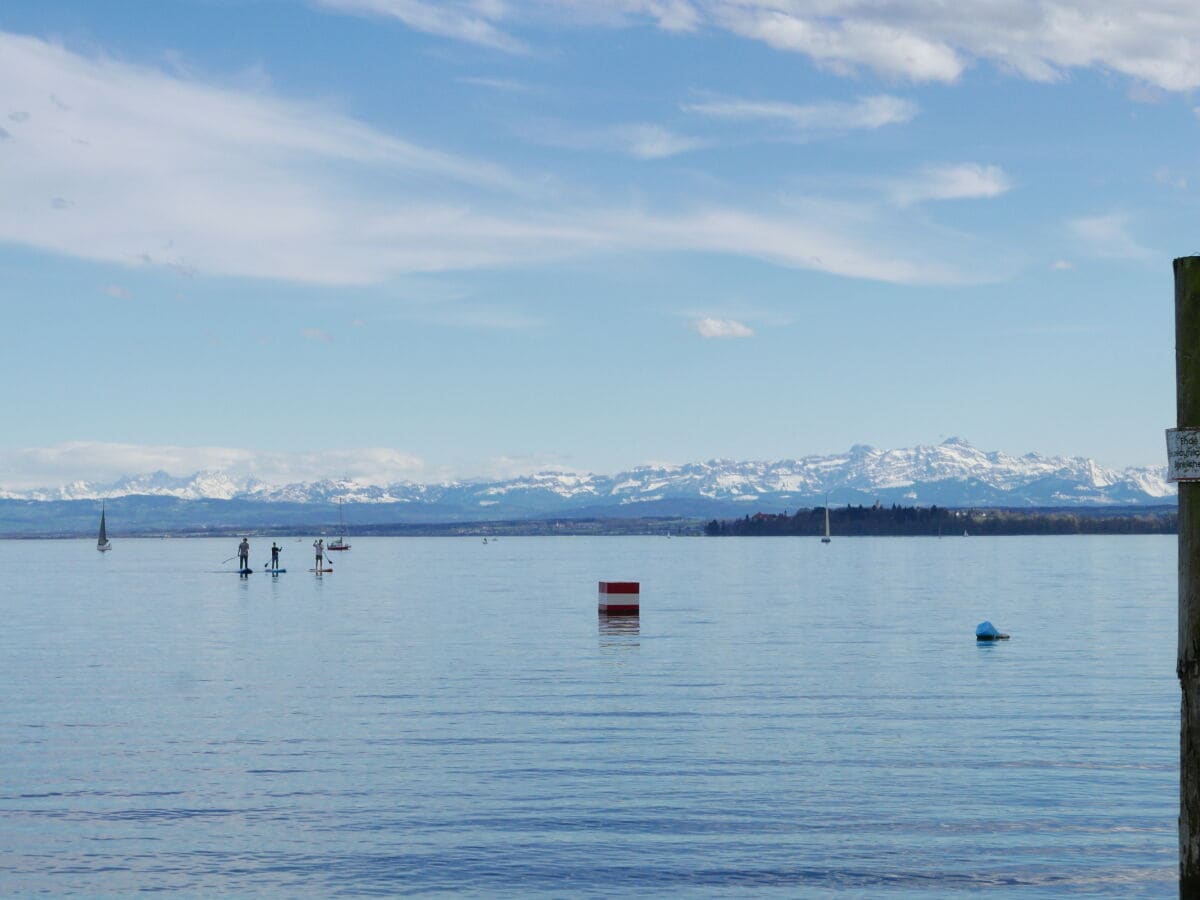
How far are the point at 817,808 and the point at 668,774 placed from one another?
3754mm

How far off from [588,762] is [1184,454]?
50.2 ft

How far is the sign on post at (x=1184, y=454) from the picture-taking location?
52.8 feet

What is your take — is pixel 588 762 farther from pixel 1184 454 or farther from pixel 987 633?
pixel 987 633

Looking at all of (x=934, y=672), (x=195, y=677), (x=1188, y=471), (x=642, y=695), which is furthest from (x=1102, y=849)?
(x=195, y=677)

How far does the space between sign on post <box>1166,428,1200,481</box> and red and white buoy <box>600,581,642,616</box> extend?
55550mm

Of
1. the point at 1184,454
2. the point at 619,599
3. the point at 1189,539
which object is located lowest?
the point at 619,599

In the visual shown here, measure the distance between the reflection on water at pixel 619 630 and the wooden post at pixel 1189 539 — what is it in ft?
128

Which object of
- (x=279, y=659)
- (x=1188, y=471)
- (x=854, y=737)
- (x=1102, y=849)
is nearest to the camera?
(x=1188, y=471)

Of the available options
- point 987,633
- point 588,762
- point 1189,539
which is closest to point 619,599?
point 987,633

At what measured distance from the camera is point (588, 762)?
28.7m

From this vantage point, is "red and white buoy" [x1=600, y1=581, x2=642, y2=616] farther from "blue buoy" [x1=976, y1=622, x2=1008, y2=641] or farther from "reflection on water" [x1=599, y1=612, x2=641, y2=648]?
"blue buoy" [x1=976, y1=622, x2=1008, y2=641]

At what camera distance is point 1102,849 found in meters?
21.7

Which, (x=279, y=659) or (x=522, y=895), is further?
(x=279, y=659)

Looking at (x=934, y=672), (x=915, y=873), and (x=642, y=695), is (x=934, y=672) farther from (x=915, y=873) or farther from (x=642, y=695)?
(x=915, y=873)
